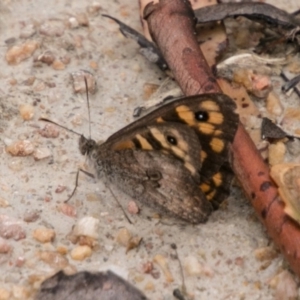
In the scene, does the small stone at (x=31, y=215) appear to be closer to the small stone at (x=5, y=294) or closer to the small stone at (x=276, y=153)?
the small stone at (x=5, y=294)

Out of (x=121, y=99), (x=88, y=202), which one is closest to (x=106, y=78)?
(x=121, y=99)

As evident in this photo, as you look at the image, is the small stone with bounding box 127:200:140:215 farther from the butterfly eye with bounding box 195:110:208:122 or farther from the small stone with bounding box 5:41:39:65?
the small stone with bounding box 5:41:39:65

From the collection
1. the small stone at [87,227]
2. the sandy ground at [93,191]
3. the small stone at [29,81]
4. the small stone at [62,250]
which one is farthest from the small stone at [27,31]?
the small stone at [62,250]

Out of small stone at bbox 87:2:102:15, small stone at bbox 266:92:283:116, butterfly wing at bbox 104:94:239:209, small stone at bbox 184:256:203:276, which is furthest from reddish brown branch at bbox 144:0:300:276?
small stone at bbox 87:2:102:15

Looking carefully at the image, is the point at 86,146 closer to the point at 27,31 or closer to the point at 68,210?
the point at 68,210

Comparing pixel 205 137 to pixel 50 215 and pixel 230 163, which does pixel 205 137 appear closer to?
pixel 230 163

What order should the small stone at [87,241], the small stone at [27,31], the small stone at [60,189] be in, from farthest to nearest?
the small stone at [27,31], the small stone at [60,189], the small stone at [87,241]
